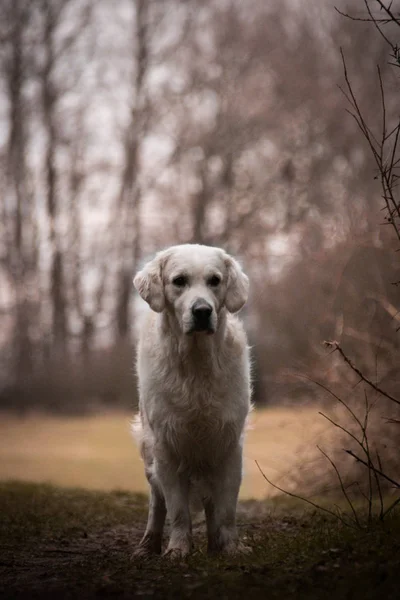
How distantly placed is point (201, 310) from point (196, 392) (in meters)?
0.60

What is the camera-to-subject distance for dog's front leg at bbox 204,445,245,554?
17.6 ft

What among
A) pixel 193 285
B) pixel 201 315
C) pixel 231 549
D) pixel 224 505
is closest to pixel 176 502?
pixel 224 505

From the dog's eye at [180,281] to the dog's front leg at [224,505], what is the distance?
47.2 inches

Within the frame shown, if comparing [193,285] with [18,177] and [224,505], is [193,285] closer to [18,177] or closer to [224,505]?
[224,505]

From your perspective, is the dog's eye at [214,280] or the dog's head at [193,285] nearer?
the dog's head at [193,285]

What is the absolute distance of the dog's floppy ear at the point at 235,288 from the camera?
5504 millimetres

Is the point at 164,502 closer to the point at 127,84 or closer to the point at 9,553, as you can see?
the point at 9,553

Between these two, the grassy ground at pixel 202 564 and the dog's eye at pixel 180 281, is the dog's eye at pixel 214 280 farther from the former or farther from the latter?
the grassy ground at pixel 202 564

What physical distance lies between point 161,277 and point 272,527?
8.34ft

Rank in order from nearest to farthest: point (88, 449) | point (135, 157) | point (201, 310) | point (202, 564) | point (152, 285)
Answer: point (202, 564)
point (201, 310)
point (152, 285)
point (88, 449)
point (135, 157)

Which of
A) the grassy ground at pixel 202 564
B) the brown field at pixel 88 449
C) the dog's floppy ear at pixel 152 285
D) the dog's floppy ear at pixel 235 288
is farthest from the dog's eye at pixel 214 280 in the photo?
the brown field at pixel 88 449

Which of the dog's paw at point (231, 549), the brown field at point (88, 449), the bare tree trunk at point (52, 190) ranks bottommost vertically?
the dog's paw at point (231, 549)

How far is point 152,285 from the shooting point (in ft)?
18.1

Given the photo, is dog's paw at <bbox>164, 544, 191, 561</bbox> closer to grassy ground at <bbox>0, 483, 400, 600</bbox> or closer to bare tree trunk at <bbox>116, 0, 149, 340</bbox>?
grassy ground at <bbox>0, 483, 400, 600</bbox>
